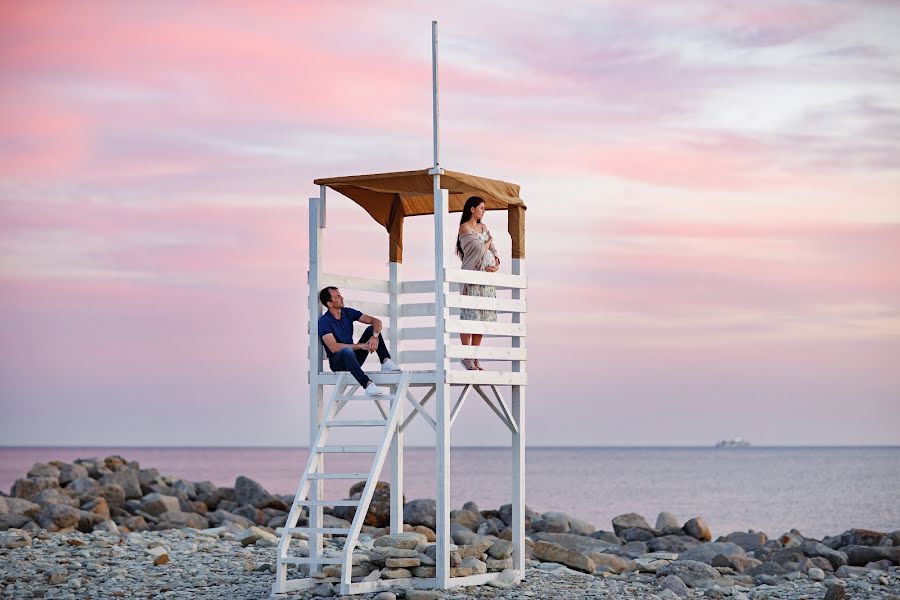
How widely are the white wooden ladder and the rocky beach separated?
33cm

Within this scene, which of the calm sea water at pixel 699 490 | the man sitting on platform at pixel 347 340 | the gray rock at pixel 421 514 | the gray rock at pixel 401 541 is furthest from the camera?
the calm sea water at pixel 699 490

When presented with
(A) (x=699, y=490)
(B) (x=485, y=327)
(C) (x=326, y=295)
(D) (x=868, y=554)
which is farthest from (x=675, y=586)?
(A) (x=699, y=490)

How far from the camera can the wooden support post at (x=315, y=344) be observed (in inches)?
629

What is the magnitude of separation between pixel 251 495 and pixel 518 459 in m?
11.4

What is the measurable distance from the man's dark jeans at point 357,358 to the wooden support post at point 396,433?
329 mm

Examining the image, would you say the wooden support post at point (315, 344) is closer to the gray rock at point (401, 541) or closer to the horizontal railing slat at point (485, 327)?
the gray rock at point (401, 541)

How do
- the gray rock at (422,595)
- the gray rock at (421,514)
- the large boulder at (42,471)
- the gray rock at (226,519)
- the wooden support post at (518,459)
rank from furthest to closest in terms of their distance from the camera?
1. the large boulder at (42,471)
2. the gray rock at (226,519)
3. the gray rock at (421,514)
4. the wooden support post at (518,459)
5. the gray rock at (422,595)

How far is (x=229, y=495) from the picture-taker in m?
27.9

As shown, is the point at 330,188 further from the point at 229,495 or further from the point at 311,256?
the point at 229,495

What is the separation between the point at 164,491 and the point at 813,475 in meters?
58.2

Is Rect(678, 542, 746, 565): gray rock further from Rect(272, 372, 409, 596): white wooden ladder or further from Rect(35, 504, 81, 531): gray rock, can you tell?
Rect(35, 504, 81, 531): gray rock

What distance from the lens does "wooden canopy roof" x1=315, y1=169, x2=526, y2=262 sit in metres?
16.0

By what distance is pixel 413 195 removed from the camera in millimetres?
17500

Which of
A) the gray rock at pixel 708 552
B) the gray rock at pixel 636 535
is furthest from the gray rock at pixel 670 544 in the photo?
the gray rock at pixel 708 552
